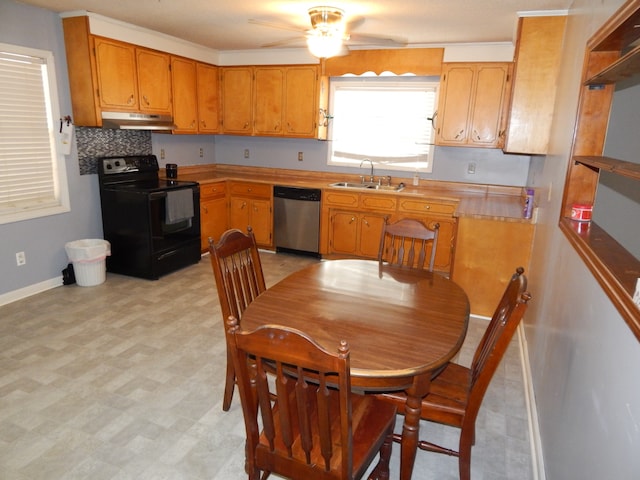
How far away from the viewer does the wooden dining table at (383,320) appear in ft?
4.91

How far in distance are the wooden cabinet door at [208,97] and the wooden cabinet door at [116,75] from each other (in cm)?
98

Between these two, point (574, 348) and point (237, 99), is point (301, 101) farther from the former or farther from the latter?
point (574, 348)

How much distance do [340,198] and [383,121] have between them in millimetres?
1111

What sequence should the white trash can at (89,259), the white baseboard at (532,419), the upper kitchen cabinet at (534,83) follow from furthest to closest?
the white trash can at (89,259) → the upper kitchen cabinet at (534,83) → the white baseboard at (532,419)

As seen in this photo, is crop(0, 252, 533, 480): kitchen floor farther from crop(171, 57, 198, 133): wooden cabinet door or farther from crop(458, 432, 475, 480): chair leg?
crop(171, 57, 198, 133): wooden cabinet door

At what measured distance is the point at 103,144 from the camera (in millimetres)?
4258

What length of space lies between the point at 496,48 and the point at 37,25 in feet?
13.7

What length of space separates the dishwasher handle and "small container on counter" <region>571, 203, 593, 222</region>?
3035mm

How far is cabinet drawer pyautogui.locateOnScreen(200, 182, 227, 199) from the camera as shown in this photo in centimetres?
493

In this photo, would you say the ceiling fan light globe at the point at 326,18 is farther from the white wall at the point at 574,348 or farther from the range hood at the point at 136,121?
the range hood at the point at 136,121

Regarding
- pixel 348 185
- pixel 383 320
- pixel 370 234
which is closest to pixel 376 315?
pixel 383 320

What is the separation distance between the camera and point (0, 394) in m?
2.41

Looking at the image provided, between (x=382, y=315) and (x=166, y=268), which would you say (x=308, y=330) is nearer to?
(x=382, y=315)

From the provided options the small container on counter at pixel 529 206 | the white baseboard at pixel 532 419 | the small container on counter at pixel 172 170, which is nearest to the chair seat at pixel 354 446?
the white baseboard at pixel 532 419
